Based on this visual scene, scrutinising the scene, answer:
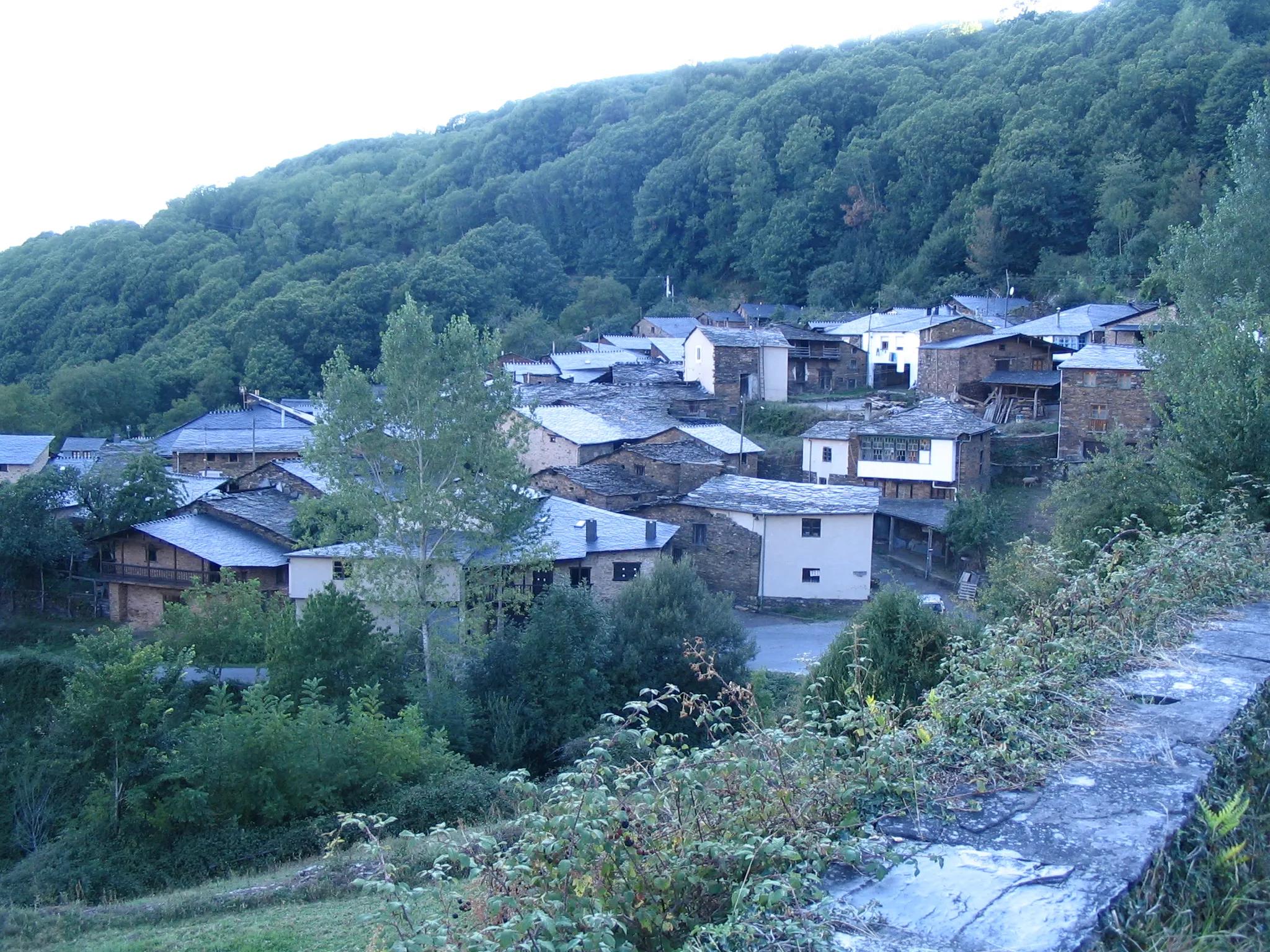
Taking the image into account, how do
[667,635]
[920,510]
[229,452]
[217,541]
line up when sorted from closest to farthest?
[667,635], [217,541], [920,510], [229,452]

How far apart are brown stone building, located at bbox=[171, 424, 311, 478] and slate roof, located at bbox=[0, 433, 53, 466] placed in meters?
4.55

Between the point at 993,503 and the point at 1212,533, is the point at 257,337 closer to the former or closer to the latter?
the point at 993,503

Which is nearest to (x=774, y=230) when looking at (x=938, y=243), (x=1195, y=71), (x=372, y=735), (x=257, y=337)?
(x=938, y=243)

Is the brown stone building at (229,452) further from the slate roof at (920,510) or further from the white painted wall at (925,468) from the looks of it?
the slate roof at (920,510)

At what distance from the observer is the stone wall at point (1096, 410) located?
1179 inches

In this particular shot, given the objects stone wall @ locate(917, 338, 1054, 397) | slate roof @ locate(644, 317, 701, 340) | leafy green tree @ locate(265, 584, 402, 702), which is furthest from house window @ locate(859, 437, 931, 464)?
slate roof @ locate(644, 317, 701, 340)

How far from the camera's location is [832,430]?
31.6m

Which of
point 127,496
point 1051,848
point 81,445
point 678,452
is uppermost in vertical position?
point 678,452

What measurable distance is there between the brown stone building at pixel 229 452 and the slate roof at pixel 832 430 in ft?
57.0

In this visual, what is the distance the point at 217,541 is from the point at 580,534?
30.0ft

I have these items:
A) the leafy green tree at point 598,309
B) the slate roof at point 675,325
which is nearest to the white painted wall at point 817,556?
the slate roof at point 675,325

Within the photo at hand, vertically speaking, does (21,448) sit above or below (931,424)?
below

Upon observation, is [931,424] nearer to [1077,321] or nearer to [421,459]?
[1077,321]

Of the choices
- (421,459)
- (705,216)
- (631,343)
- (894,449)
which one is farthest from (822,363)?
(705,216)
